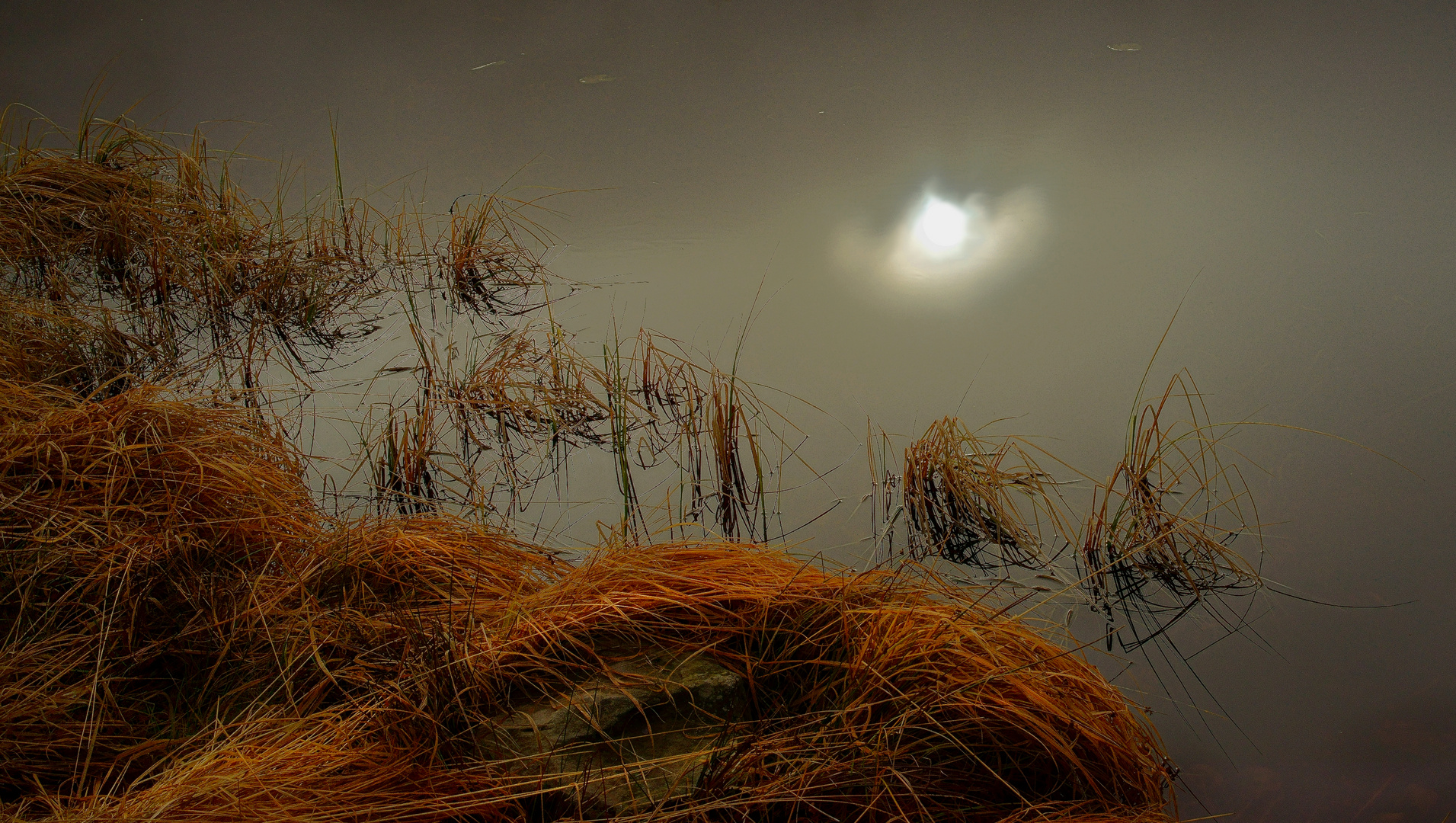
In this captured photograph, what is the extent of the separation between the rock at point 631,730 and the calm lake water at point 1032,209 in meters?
0.44

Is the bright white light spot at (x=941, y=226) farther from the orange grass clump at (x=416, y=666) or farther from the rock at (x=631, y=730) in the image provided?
the rock at (x=631, y=730)

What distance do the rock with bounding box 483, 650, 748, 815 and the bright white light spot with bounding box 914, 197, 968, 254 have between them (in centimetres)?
122

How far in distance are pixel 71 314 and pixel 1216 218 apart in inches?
105

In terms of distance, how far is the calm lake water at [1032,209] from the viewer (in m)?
1.66

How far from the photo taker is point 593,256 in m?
2.24

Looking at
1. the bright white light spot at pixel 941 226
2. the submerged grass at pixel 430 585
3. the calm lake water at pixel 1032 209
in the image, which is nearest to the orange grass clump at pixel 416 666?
the submerged grass at pixel 430 585

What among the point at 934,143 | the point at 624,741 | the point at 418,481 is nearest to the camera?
the point at 624,741

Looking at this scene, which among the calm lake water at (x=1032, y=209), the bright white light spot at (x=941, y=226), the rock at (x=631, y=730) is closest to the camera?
the rock at (x=631, y=730)

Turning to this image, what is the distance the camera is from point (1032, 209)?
2.23m

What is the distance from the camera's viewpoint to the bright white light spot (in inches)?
86.4

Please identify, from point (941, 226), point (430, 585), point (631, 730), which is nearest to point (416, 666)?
point (430, 585)

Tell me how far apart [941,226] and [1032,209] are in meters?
0.23

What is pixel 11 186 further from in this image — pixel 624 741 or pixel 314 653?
pixel 624 741

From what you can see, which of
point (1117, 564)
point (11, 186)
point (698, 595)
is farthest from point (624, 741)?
point (11, 186)
